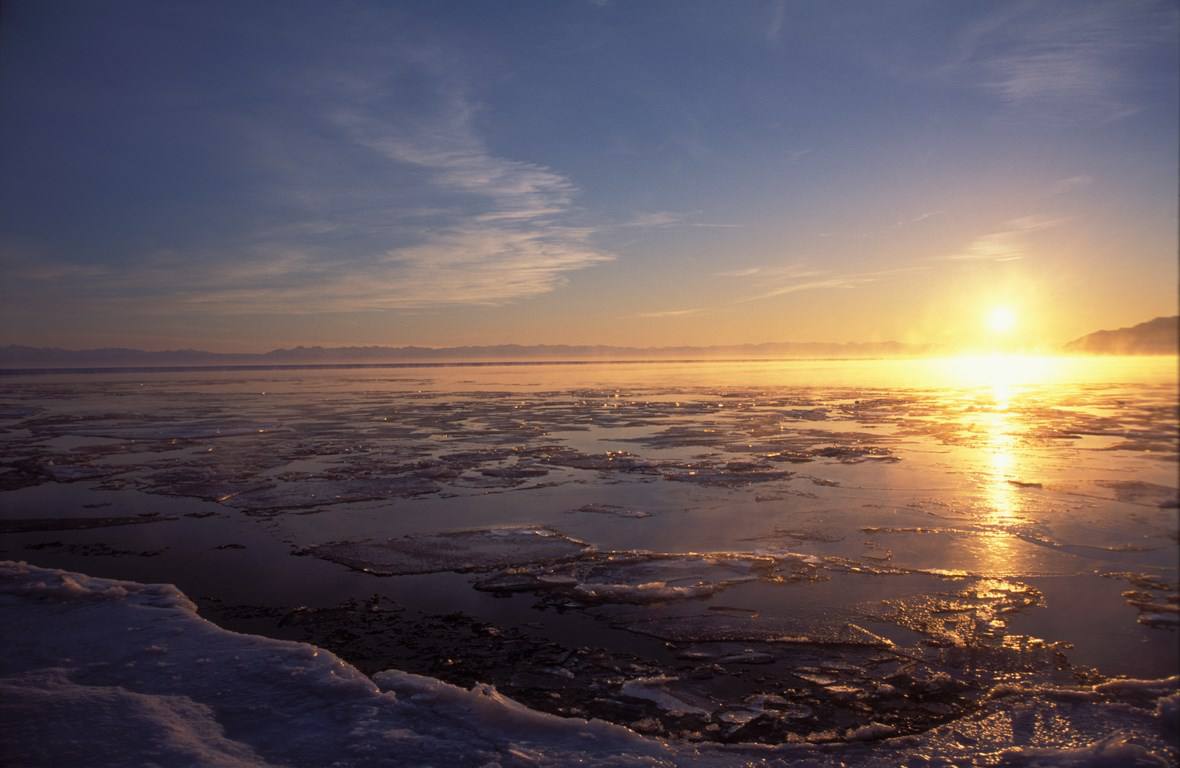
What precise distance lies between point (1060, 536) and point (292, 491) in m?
8.50

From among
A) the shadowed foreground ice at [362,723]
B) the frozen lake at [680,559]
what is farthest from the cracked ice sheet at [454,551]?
the shadowed foreground ice at [362,723]

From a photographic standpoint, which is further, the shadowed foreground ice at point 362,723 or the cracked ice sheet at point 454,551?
the cracked ice sheet at point 454,551

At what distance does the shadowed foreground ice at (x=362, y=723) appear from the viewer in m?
3.03

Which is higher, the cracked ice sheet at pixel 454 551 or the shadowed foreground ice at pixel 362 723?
the cracked ice sheet at pixel 454 551

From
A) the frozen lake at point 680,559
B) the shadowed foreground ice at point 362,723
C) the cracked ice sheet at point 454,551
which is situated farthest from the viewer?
the cracked ice sheet at point 454,551

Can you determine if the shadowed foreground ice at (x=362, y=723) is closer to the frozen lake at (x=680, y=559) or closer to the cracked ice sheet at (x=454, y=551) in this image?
the frozen lake at (x=680, y=559)

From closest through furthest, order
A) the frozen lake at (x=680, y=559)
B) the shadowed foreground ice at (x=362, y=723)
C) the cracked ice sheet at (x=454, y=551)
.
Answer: the shadowed foreground ice at (x=362, y=723), the frozen lake at (x=680, y=559), the cracked ice sheet at (x=454, y=551)

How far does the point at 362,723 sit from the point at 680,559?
3.08m

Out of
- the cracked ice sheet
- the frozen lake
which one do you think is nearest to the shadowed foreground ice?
the frozen lake

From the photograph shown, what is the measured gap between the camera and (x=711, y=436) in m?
14.0

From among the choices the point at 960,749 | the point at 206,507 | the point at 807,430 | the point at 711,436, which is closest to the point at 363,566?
the point at 206,507

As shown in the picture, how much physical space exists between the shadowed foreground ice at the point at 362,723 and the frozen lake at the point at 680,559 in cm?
12

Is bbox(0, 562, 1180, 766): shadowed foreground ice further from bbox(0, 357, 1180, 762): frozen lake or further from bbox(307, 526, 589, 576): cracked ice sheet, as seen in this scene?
bbox(307, 526, 589, 576): cracked ice sheet

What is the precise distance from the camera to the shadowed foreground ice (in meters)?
3.03
